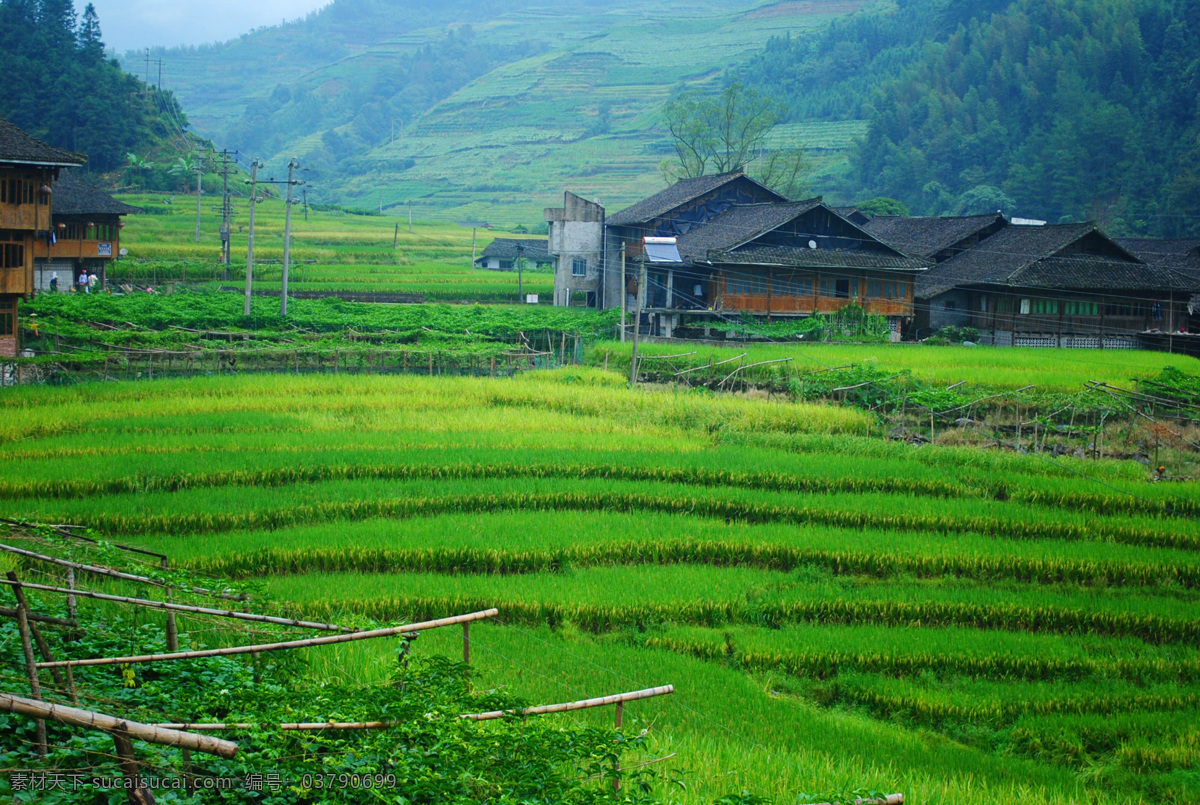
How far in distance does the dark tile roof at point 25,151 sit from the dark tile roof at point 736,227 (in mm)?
23335

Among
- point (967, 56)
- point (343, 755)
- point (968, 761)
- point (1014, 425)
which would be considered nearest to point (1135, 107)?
point (967, 56)

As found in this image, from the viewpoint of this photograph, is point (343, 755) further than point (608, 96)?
No

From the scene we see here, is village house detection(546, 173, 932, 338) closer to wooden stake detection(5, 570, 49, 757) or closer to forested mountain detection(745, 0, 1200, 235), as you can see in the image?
wooden stake detection(5, 570, 49, 757)

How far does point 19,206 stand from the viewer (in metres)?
30.7

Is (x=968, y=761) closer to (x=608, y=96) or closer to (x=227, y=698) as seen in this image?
(x=227, y=698)

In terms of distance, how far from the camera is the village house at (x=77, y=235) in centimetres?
4778

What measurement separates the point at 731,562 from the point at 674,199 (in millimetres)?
35660

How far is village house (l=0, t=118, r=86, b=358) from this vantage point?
29.8 meters

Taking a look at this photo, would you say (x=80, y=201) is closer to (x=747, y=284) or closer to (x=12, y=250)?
(x=12, y=250)

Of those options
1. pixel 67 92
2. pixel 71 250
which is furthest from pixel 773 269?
pixel 67 92

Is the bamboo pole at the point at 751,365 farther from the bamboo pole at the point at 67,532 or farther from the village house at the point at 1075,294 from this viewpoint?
the bamboo pole at the point at 67,532

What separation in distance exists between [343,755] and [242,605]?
387 centimetres

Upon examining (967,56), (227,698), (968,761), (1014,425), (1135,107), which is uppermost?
(967,56)

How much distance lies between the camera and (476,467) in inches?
824
